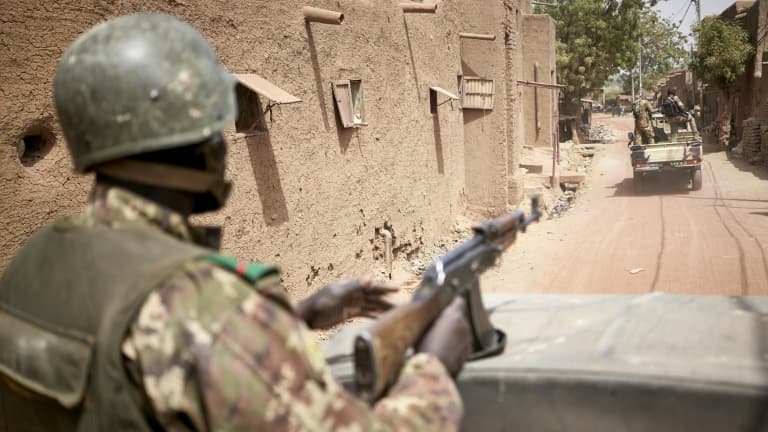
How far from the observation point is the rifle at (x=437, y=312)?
1394mm

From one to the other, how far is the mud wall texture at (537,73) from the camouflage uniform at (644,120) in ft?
23.4

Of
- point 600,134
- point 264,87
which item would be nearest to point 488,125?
point 264,87

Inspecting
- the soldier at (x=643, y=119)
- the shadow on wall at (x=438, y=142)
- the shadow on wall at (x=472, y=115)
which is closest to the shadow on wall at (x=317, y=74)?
the shadow on wall at (x=438, y=142)

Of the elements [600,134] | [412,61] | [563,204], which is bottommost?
[563,204]

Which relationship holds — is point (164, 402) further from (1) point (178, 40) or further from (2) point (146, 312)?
(1) point (178, 40)

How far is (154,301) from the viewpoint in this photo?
1090mm

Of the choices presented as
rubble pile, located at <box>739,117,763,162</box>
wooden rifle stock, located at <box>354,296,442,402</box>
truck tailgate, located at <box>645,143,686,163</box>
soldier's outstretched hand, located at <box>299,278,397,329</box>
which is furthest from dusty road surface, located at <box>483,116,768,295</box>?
wooden rifle stock, located at <box>354,296,442,402</box>

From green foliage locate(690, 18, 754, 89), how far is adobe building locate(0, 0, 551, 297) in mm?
10879

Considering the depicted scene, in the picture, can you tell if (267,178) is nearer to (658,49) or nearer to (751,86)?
(751,86)

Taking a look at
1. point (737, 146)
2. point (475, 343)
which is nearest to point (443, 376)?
point (475, 343)

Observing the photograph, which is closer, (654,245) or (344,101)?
(344,101)

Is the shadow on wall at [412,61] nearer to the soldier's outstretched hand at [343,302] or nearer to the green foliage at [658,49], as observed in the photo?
the soldier's outstretched hand at [343,302]

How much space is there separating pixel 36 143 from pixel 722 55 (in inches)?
812

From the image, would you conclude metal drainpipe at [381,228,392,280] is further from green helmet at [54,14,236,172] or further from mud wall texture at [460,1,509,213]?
green helmet at [54,14,236,172]
